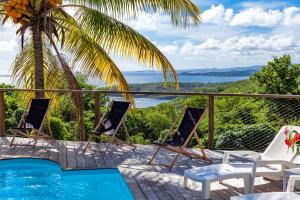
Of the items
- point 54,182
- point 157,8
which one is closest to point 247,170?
point 54,182

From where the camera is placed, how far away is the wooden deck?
440cm

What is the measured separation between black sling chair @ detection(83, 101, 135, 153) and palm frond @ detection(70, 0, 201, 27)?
1884mm

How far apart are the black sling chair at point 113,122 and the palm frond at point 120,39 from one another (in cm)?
160

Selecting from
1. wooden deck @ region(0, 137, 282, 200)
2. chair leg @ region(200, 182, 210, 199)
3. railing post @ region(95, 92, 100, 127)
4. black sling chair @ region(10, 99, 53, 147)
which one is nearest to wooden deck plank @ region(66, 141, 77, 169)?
wooden deck @ region(0, 137, 282, 200)

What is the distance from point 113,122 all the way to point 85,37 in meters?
2.56

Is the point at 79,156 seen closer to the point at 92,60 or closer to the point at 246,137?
the point at 92,60

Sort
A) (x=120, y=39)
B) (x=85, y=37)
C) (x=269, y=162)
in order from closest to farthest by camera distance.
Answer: (x=269, y=162) → (x=120, y=39) → (x=85, y=37)

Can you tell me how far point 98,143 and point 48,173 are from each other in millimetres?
1731

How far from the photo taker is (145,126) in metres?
11.8

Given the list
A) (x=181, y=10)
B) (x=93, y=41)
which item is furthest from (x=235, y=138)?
(x=93, y=41)

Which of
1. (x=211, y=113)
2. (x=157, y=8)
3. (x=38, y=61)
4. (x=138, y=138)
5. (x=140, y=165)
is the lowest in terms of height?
(x=138, y=138)

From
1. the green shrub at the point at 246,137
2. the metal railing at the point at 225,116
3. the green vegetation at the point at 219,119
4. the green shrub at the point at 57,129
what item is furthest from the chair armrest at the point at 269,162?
the green shrub at the point at 57,129

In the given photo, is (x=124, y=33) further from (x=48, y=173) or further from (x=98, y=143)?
(x=48, y=173)

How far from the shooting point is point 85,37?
8492 mm
